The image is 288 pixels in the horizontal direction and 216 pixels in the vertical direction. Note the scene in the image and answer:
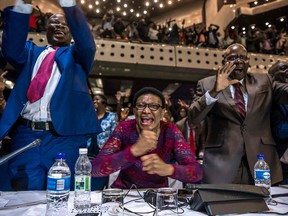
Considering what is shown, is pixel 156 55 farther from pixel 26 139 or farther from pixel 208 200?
pixel 208 200

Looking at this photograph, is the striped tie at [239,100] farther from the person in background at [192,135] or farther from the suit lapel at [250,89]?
the person in background at [192,135]

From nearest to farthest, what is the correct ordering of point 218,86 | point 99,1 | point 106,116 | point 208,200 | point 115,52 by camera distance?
point 208,200, point 218,86, point 106,116, point 115,52, point 99,1

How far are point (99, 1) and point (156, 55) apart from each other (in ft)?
19.6

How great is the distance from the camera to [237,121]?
2.06 metres

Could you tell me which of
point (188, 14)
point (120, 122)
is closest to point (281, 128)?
point (120, 122)

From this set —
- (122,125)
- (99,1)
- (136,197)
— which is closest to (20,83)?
(122,125)

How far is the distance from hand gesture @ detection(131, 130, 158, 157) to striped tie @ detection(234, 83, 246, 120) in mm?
926

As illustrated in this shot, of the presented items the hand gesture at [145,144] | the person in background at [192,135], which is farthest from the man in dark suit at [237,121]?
the person in background at [192,135]

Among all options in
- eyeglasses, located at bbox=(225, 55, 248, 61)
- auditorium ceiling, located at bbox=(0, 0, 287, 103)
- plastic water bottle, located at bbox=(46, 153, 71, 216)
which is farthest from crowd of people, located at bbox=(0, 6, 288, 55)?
plastic water bottle, located at bbox=(46, 153, 71, 216)

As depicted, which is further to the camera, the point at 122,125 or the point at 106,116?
the point at 106,116

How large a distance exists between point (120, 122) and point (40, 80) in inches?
22.2

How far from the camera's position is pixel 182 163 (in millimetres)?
1652

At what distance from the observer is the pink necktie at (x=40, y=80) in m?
1.70

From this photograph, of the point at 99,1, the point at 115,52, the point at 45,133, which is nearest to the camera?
the point at 45,133
